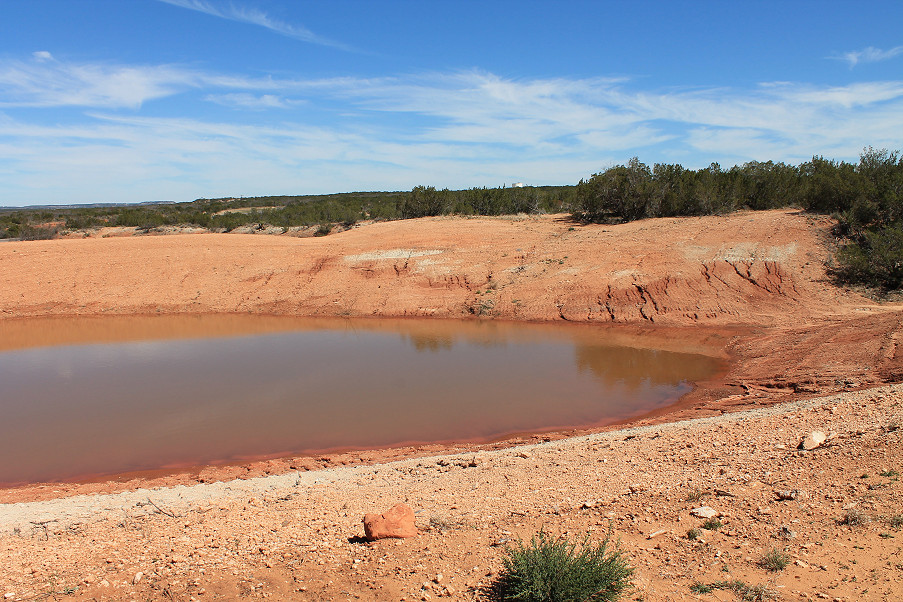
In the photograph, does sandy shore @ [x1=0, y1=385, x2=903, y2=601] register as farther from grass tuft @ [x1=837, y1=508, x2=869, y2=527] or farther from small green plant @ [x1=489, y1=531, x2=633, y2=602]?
small green plant @ [x1=489, y1=531, x2=633, y2=602]

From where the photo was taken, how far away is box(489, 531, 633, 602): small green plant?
3836 mm

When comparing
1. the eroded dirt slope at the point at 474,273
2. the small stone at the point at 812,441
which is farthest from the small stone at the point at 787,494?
the eroded dirt slope at the point at 474,273

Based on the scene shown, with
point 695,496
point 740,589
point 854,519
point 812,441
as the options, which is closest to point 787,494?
point 854,519

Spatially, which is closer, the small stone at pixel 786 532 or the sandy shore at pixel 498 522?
the sandy shore at pixel 498 522

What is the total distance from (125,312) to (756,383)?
876 inches

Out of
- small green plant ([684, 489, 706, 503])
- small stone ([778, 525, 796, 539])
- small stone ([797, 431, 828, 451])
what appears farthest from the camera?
small stone ([797, 431, 828, 451])

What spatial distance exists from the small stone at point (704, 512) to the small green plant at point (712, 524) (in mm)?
64

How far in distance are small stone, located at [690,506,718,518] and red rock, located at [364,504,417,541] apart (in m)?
2.57

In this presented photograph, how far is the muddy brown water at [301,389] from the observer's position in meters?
9.41

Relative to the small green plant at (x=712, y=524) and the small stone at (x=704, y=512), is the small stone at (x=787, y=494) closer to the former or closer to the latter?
the small stone at (x=704, y=512)

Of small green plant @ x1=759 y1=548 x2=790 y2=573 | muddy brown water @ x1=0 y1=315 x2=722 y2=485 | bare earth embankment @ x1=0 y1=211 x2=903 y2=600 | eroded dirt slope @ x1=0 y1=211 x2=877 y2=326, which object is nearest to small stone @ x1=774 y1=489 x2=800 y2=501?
bare earth embankment @ x1=0 y1=211 x2=903 y2=600

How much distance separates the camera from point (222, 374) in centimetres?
1338

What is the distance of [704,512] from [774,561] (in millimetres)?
943

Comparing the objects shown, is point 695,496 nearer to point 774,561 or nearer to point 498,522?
point 774,561
